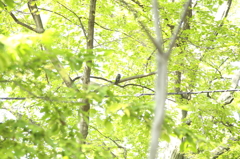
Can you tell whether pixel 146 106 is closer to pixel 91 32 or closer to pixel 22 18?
pixel 91 32

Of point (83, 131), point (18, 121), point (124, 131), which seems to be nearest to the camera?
point (18, 121)

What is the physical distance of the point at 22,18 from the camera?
574cm

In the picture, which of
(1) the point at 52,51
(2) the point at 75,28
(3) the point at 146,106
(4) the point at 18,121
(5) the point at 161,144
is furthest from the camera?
(5) the point at 161,144

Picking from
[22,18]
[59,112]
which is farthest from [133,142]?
[59,112]

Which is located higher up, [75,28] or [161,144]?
[75,28]

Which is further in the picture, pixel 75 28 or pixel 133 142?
pixel 133 142

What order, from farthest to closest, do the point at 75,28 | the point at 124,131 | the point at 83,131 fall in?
the point at 124,131
the point at 75,28
the point at 83,131

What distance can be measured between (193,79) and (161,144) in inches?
196

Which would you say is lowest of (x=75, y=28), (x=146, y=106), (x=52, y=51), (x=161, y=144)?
(x=161, y=144)

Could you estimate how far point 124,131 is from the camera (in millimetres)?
7863

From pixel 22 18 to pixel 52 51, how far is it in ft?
15.4

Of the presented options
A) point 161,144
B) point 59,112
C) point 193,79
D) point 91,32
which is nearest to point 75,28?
point 91,32

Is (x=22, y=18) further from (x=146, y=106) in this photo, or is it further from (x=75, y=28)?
(x=146, y=106)

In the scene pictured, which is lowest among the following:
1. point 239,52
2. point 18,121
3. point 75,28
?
point 18,121
